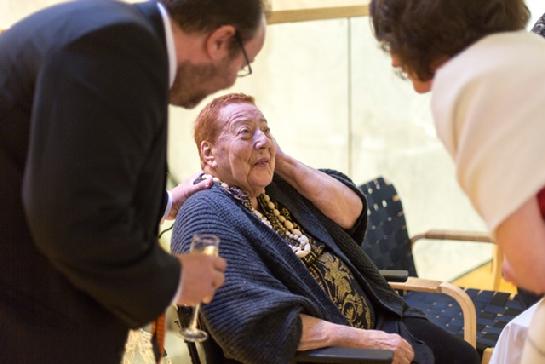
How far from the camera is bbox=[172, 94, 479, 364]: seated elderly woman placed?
1.92 m

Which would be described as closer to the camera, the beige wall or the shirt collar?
the shirt collar

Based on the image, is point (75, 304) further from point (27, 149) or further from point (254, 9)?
point (254, 9)

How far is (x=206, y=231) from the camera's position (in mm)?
2002

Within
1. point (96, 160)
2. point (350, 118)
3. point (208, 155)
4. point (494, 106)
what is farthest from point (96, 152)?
point (350, 118)

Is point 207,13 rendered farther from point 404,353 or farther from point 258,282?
point 404,353

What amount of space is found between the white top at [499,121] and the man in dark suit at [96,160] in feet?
1.29

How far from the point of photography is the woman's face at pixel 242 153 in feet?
7.29

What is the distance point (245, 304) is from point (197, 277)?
2.03 feet

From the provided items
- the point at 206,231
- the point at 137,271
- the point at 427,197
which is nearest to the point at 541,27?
the point at 206,231

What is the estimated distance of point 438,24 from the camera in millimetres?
1337

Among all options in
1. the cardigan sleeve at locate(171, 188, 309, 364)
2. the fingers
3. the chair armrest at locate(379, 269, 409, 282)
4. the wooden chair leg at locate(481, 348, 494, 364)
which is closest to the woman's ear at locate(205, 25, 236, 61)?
the cardigan sleeve at locate(171, 188, 309, 364)

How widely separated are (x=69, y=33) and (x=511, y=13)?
0.76 metres

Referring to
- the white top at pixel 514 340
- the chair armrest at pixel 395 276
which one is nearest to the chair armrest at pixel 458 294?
Result: the chair armrest at pixel 395 276

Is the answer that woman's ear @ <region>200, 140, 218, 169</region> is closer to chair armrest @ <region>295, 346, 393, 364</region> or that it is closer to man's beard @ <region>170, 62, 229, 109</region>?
chair armrest @ <region>295, 346, 393, 364</region>
